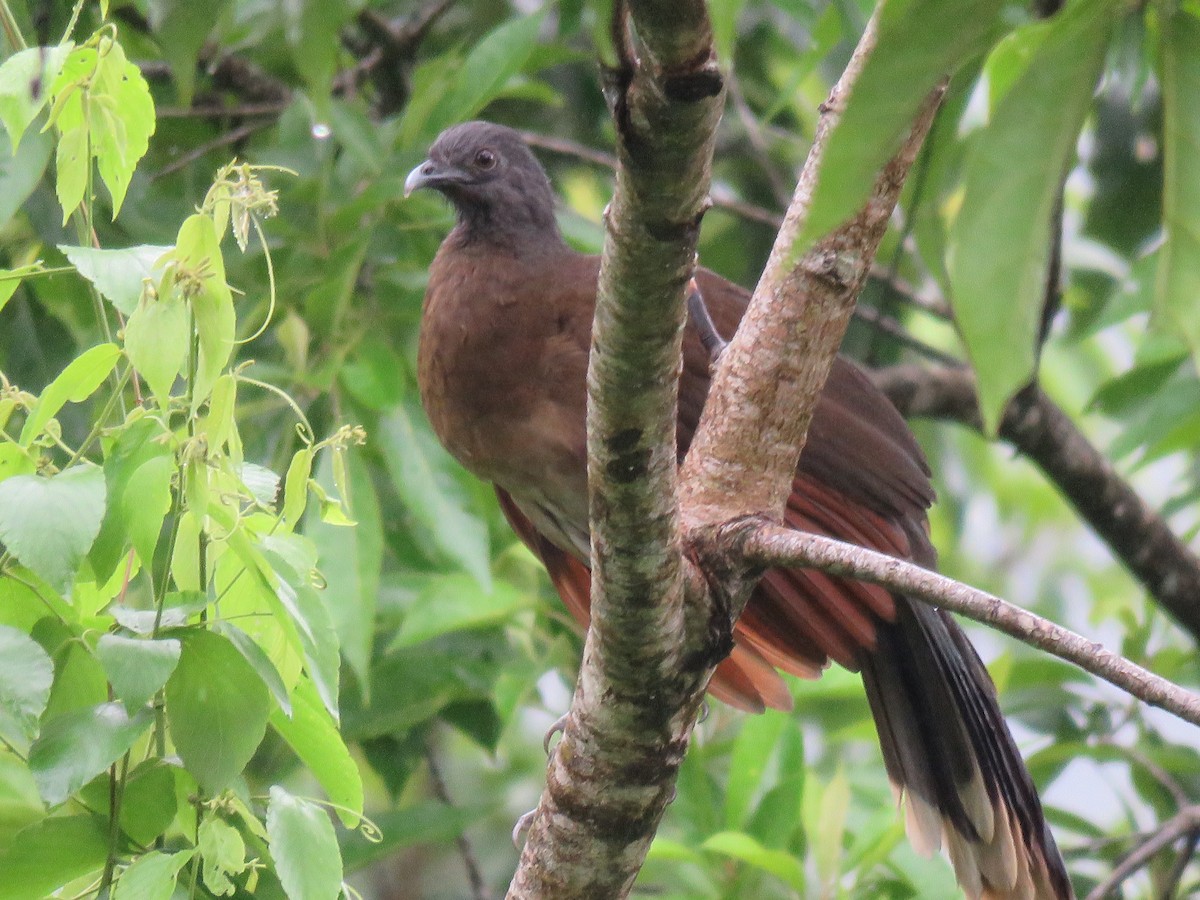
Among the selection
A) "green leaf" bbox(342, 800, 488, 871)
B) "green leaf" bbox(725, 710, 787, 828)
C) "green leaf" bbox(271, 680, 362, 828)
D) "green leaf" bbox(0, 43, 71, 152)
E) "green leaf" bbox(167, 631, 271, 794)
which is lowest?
"green leaf" bbox(342, 800, 488, 871)

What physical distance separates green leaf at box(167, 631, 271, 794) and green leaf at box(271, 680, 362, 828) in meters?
0.17

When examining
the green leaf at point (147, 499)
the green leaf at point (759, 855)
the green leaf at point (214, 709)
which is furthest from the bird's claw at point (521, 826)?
the green leaf at point (147, 499)

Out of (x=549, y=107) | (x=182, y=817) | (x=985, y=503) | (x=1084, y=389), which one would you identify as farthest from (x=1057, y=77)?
(x=985, y=503)

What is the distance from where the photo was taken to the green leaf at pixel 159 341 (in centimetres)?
137

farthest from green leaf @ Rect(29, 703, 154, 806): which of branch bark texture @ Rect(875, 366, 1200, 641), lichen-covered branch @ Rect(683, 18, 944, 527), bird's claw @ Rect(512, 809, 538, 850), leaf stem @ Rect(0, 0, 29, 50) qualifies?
branch bark texture @ Rect(875, 366, 1200, 641)

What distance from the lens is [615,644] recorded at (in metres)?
1.90

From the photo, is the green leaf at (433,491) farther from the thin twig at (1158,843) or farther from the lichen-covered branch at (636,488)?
the thin twig at (1158,843)

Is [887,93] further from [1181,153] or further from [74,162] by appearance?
[74,162]

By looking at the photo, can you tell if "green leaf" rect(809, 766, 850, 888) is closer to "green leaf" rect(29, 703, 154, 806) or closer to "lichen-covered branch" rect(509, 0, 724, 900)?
"lichen-covered branch" rect(509, 0, 724, 900)

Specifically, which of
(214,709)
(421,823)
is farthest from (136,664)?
(421,823)

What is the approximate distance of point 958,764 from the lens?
2.75m

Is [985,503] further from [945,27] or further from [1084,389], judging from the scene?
[945,27]

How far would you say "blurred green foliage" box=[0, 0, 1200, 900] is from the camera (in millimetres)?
1178

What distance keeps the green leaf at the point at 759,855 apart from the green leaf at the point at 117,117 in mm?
1728
